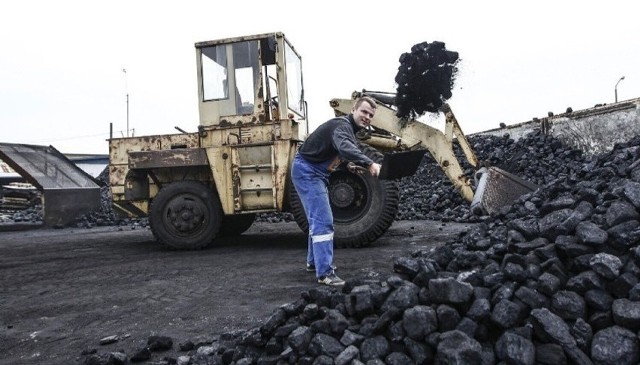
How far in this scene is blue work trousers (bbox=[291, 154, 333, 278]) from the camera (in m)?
4.32

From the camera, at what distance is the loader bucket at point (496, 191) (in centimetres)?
610

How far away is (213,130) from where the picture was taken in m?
6.97

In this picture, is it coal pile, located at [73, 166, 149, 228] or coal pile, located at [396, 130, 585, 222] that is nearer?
coal pile, located at [396, 130, 585, 222]

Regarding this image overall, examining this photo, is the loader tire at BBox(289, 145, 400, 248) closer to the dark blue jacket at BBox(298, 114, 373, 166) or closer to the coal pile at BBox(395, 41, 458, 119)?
the coal pile at BBox(395, 41, 458, 119)

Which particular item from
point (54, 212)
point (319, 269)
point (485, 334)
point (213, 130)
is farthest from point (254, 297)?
point (54, 212)

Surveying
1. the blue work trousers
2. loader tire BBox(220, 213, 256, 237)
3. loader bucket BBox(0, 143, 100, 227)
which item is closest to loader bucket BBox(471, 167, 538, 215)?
the blue work trousers

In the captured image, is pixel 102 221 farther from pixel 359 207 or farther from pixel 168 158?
pixel 359 207

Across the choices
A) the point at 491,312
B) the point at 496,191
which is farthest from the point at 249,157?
the point at 491,312

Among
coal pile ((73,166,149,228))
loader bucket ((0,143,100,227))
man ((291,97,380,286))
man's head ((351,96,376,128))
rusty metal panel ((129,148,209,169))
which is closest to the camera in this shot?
man ((291,97,380,286))

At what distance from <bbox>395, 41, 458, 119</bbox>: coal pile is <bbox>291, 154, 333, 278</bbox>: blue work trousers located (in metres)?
2.35

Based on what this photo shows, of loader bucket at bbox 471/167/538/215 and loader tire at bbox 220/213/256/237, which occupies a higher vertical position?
loader bucket at bbox 471/167/538/215

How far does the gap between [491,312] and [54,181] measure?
1165 cm

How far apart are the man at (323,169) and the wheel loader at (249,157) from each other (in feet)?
5.96

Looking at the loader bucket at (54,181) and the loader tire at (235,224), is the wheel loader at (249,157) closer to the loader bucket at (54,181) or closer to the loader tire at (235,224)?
the loader tire at (235,224)
